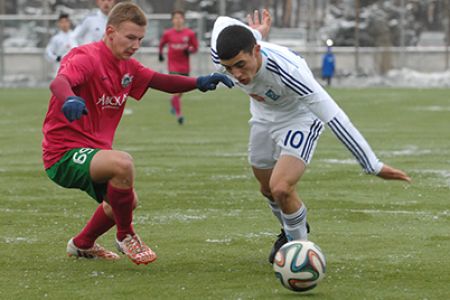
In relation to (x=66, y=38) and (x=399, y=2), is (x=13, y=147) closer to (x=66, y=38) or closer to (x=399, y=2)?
(x=66, y=38)

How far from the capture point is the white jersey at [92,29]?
56.1 feet

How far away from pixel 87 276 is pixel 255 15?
7.15 ft

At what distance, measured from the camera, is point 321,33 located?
4088cm

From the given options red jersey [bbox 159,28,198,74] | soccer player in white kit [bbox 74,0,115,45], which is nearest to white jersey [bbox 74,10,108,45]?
soccer player in white kit [bbox 74,0,115,45]

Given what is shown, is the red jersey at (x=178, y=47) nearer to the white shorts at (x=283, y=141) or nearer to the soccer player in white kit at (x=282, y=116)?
the soccer player in white kit at (x=282, y=116)

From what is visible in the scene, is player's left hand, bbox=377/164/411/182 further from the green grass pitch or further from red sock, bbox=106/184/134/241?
red sock, bbox=106/184/134/241

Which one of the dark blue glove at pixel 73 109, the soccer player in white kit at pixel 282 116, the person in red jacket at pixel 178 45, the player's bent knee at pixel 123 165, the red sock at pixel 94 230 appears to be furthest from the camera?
the person in red jacket at pixel 178 45

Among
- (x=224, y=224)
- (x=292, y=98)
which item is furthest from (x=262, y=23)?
(x=224, y=224)

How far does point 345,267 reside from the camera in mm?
6770

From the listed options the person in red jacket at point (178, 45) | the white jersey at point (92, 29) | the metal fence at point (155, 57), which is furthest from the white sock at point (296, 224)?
the metal fence at point (155, 57)

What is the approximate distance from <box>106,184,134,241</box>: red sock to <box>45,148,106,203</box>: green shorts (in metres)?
0.10

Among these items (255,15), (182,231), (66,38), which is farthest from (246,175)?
(66,38)

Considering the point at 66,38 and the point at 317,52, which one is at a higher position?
the point at 66,38

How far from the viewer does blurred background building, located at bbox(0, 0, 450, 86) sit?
3778 centimetres
